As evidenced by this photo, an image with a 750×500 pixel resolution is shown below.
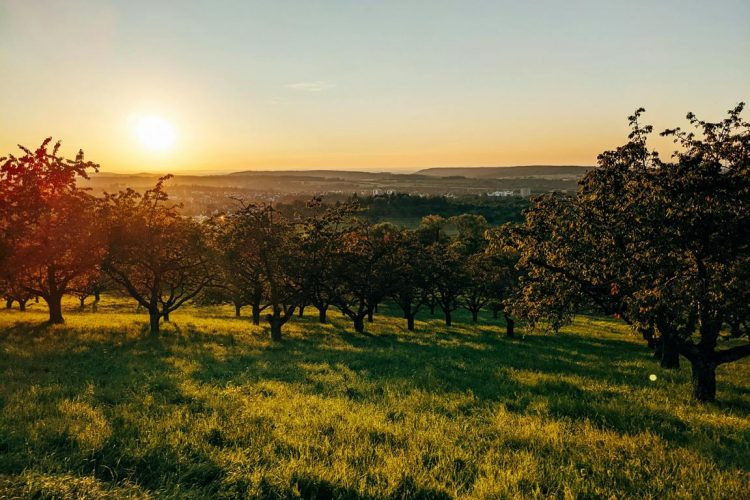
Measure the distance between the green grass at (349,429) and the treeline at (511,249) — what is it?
323 cm

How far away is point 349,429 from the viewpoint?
9945 mm

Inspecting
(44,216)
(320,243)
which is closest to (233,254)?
(320,243)

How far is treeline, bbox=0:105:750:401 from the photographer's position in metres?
14.0

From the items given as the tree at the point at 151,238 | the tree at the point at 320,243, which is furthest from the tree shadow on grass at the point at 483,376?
the tree at the point at 151,238

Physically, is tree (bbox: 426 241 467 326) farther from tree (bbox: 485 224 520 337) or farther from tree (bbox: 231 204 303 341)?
tree (bbox: 231 204 303 341)

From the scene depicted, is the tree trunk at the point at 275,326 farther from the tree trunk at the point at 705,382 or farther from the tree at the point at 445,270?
the tree trunk at the point at 705,382

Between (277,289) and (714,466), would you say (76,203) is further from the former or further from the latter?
(714,466)

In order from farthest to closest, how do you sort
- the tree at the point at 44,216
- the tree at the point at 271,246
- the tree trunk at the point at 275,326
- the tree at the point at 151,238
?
1. the tree at the point at 271,246
2. the tree trunk at the point at 275,326
3. the tree at the point at 151,238
4. the tree at the point at 44,216

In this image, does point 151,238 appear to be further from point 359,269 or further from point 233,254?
point 359,269

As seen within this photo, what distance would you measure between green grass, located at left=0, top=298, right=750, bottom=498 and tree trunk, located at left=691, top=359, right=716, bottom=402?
635mm

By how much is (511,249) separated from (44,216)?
26.6 m

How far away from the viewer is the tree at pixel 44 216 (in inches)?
954

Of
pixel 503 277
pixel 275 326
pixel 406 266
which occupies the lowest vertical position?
pixel 275 326

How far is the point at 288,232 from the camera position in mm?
32500
